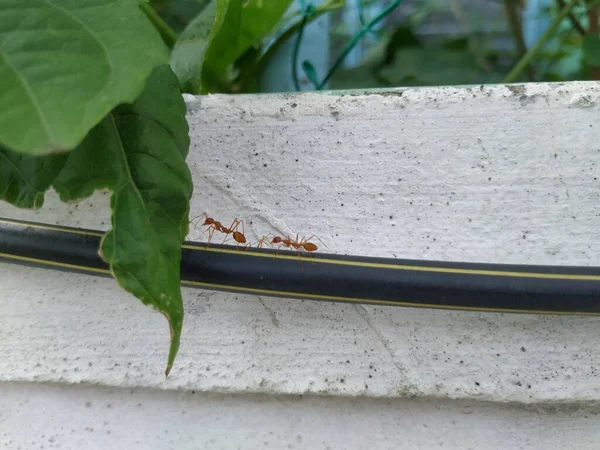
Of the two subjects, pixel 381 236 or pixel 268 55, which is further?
pixel 268 55

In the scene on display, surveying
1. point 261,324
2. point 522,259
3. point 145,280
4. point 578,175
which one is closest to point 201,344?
point 261,324

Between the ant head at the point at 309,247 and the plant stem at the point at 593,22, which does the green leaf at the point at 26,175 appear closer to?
the ant head at the point at 309,247

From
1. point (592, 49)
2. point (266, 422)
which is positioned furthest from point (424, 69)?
point (266, 422)

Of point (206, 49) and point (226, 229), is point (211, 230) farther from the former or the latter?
point (206, 49)

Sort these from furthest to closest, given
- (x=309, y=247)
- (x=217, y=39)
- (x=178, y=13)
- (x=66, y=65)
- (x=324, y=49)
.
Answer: (x=324, y=49)
(x=178, y=13)
(x=217, y=39)
(x=309, y=247)
(x=66, y=65)

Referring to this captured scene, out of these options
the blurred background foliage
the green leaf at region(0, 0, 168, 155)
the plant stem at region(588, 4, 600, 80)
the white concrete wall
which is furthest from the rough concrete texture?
the plant stem at region(588, 4, 600, 80)

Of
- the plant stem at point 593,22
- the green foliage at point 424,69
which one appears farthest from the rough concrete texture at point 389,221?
the plant stem at point 593,22

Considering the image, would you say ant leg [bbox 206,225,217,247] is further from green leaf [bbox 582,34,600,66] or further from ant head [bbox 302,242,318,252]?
green leaf [bbox 582,34,600,66]

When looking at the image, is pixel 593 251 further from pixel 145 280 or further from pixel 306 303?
pixel 145 280
